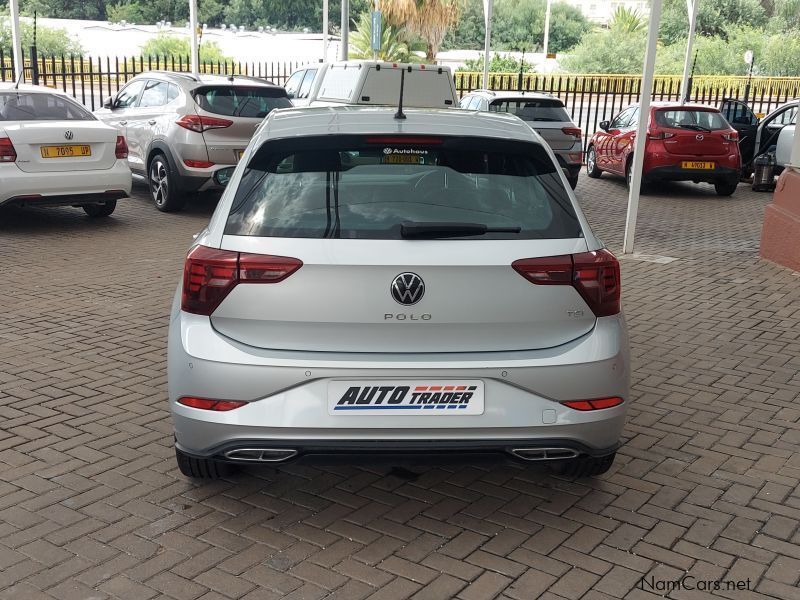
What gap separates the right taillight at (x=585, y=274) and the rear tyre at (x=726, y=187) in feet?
42.0

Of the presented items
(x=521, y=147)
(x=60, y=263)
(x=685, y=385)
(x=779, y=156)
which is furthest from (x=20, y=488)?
(x=779, y=156)

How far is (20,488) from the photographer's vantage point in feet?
13.9

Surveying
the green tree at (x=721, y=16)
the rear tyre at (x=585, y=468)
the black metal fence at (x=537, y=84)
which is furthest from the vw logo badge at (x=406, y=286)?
the green tree at (x=721, y=16)

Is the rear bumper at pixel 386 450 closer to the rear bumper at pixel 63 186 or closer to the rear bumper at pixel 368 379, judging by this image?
the rear bumper at pixel 368 379

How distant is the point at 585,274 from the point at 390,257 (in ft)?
2.54

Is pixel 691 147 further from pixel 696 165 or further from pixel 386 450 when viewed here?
pixel 386 450

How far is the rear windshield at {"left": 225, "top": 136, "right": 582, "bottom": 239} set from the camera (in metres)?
3.64

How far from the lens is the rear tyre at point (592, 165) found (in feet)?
59.0

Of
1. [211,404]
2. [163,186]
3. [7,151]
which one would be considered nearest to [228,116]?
[163,186]

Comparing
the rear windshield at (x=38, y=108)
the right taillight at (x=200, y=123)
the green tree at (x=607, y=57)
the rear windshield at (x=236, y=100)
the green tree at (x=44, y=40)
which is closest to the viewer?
the rear windshield at (x=38, y=108)

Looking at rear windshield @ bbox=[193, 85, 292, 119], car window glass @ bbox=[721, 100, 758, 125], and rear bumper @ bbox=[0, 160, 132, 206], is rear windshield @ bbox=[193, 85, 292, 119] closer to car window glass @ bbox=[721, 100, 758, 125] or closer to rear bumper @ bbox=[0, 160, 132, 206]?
rear bumper @ bbox=[0, 160, 132, 206]

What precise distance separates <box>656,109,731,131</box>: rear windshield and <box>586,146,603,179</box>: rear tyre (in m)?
2.38

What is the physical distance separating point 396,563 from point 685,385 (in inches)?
116

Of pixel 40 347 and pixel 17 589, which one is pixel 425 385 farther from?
pixel 40 347
